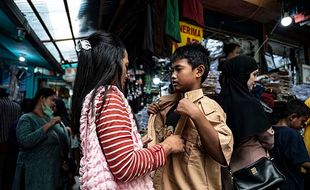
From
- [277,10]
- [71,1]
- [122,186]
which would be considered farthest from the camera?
[277,10]

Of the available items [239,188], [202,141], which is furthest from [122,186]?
[239,188]

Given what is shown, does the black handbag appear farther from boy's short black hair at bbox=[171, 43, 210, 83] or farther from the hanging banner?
the hanging banner

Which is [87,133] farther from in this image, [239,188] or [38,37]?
[38,37]

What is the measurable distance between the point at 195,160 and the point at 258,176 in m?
0.61

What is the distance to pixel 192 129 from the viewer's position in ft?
5.10

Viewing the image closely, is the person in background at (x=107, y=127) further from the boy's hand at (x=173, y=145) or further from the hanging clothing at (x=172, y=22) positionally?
the hanging clothing at (x=172, y=22)

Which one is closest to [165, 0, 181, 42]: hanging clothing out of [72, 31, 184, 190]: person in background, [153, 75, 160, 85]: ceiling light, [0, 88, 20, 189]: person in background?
[72, 31, 184, 190]: person in background

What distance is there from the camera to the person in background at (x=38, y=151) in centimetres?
346

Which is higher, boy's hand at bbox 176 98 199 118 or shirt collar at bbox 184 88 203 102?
shirt collar at bbox 184 88 203 102

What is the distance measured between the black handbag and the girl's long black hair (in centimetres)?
109

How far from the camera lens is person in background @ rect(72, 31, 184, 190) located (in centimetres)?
115

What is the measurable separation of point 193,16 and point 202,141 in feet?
9.57

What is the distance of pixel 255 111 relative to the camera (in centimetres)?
188

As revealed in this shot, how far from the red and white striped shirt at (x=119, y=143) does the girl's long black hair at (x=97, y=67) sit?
0.14 metres
